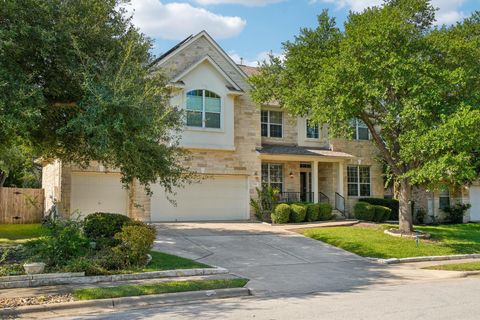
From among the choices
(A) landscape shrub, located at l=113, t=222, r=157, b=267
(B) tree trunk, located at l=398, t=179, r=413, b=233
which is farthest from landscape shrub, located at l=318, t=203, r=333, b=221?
(A) landscape shrub, located at l=113, t=222, r=157, b=267

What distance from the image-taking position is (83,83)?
1204 cm

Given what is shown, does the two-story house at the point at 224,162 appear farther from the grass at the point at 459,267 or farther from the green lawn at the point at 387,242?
the grass at the point at 459,267

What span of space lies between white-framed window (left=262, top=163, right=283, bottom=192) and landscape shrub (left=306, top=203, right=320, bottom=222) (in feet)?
9.84

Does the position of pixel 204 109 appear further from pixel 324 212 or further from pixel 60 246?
pixel 60 246

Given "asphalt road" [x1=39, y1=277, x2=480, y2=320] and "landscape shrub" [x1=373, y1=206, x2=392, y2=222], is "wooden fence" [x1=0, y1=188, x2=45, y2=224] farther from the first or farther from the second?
"asphalt road" [x1=39, y1=277, x2=480, y2=320]

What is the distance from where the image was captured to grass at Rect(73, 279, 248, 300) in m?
9.91

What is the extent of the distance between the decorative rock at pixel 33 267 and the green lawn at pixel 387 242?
35.5 feet

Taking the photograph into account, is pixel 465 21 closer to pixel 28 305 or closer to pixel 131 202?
pixel 131 202

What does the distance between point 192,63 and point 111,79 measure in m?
12.1

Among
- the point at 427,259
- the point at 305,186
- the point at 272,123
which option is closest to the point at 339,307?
the point at 427,259

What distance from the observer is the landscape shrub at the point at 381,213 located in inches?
1044

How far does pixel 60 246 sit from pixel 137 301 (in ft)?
11.8

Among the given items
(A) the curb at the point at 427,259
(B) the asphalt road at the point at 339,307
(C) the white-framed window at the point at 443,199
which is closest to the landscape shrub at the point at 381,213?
(C) the white-framed window at the point at 443,199

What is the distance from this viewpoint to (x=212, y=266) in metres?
13.8
